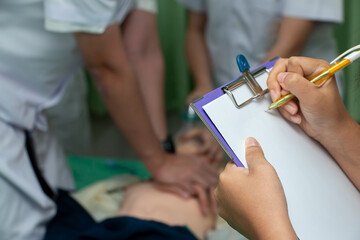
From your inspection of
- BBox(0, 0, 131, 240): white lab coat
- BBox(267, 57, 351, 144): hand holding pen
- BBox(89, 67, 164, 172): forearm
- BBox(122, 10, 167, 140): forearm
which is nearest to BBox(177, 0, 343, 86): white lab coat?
BBox(122, 10, 167, 140): forearm

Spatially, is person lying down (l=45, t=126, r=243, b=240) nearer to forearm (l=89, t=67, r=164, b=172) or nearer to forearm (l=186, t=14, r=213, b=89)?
forearm (l=89, t=67, r=164, b=172)

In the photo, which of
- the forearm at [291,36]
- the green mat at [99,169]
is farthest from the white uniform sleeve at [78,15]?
the green mat at [99,169]

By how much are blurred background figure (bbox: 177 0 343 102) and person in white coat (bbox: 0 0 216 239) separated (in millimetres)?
365

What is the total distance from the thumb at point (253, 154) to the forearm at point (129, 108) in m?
0.61

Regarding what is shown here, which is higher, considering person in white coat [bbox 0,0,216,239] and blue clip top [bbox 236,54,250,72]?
blue clip top [bbox 236,54,250,72]

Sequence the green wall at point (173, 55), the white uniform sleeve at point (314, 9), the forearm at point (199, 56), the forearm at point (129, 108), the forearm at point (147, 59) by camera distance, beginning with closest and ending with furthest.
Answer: the forearm at point (129, 108), the white uniform sleeve at point (314, 9), the forearm at point (147, 59), the forearm at point (199, 56), the green wall at point (173, 55)

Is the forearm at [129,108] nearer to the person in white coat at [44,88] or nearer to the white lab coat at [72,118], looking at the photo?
the person in white coat at [44,88]

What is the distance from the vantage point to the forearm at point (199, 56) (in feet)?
5.41

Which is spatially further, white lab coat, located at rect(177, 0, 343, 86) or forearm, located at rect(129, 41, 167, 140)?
forearm, located at rect(129, 41, 167, 140)

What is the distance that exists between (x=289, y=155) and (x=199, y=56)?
1050mm

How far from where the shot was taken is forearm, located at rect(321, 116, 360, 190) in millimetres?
713

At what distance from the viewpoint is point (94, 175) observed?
5.54 ft

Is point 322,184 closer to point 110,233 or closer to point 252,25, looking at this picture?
point 110,233

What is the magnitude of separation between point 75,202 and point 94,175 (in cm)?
44
